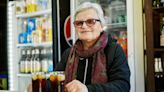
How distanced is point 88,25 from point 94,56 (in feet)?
0.59

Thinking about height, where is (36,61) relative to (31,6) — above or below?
below

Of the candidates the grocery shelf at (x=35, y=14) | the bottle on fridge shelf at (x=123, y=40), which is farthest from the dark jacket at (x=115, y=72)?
the grocery shelf at (x=35, y=14)

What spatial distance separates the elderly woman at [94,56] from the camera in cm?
144

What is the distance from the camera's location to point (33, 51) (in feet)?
11.0

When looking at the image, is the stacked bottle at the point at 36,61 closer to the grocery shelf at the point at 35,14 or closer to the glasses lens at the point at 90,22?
the grocery shelf at the point at 35,14

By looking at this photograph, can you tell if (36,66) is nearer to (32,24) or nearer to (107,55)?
(32,24)

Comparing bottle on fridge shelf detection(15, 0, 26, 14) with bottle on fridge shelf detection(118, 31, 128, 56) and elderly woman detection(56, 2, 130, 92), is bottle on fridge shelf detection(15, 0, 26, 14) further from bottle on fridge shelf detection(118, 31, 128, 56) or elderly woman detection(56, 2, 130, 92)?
elderly woman detection(56, 2, 130, 92)

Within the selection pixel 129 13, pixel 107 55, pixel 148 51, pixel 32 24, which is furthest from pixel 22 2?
pixel 107 55

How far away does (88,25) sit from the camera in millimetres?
1553

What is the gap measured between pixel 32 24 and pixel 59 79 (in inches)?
95.5

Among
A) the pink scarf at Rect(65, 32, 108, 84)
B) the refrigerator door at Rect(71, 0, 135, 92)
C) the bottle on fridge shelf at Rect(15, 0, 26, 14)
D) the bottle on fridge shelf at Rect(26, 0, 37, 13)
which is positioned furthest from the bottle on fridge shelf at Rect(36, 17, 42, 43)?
the pink scarf at Rect(65, 32, 108, 84)

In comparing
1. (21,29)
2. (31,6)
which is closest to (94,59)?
(31,6)

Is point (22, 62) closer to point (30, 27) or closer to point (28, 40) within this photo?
point (28, 40)

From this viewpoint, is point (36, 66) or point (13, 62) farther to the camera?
point (13, 62)
